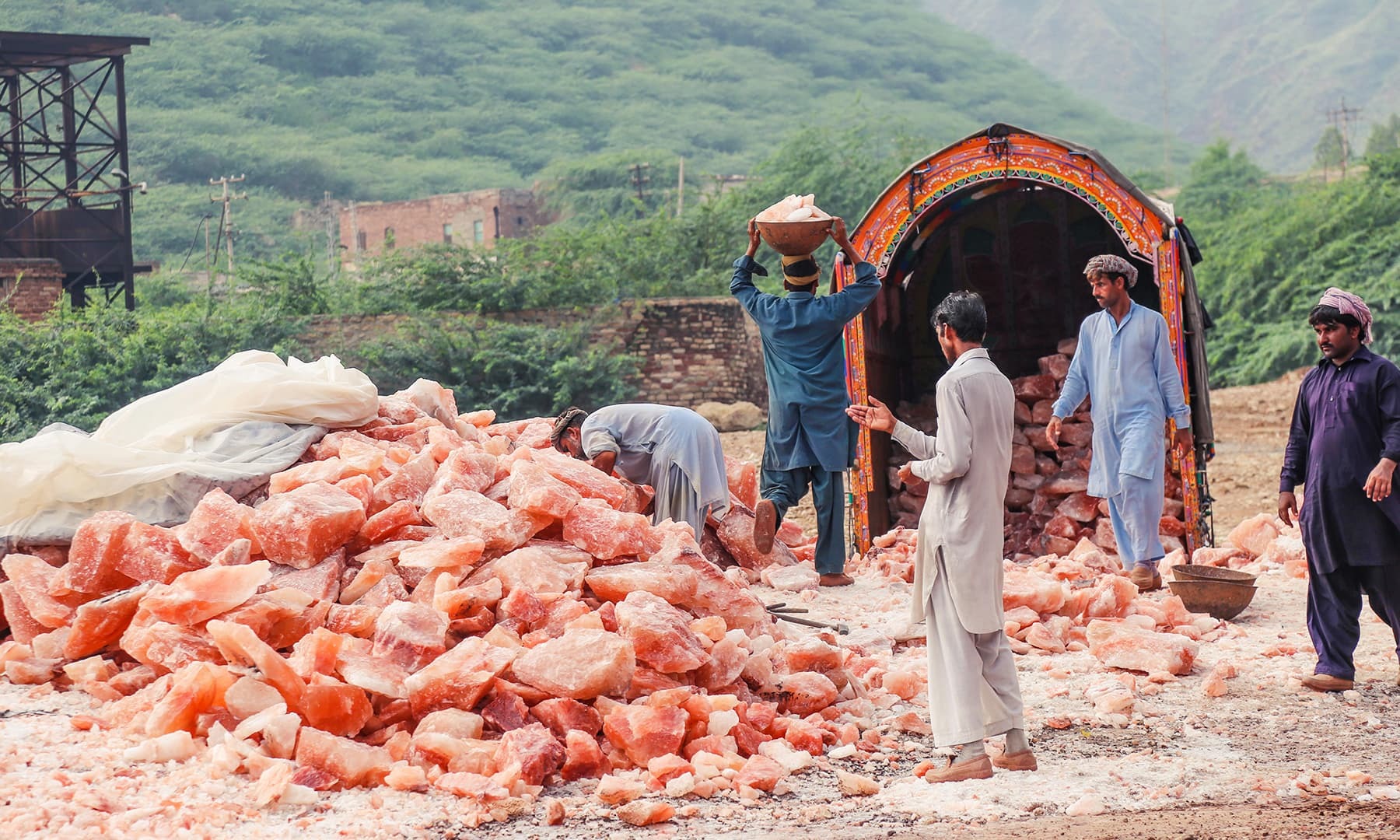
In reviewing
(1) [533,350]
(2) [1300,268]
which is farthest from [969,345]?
(2) [1300,268]

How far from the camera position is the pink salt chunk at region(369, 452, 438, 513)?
5.59 metres

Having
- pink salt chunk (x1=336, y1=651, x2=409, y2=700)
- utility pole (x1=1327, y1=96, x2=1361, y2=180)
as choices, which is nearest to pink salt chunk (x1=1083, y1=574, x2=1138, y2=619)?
pink salt chunk (x1=336, y1=651, x2=409, y2=700)

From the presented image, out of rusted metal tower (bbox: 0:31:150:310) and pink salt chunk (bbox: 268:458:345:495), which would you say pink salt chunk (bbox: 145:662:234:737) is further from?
rusted metal tower (bbox: 0:31:150:310)

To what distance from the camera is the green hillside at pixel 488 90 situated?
1783 inches

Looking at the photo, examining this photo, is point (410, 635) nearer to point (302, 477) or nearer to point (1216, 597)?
point (302, 477)

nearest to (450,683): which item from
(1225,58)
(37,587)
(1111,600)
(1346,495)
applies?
(37,587)

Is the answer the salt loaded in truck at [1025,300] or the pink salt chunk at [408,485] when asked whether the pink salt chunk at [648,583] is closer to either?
the pink salt chunk at [408,485]

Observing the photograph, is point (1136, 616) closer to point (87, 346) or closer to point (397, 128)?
point (87, 346)

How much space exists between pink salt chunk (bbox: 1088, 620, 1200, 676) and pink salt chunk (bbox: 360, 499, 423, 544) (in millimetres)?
2954

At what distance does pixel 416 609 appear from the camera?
4.68 m

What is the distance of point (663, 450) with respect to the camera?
6609mm

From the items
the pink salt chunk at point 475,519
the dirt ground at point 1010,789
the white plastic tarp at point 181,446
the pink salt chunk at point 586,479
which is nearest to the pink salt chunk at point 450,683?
the dirt ground at point 1010,789

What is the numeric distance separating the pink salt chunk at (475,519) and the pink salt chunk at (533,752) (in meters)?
1.10

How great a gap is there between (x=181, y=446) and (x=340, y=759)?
281 cm
